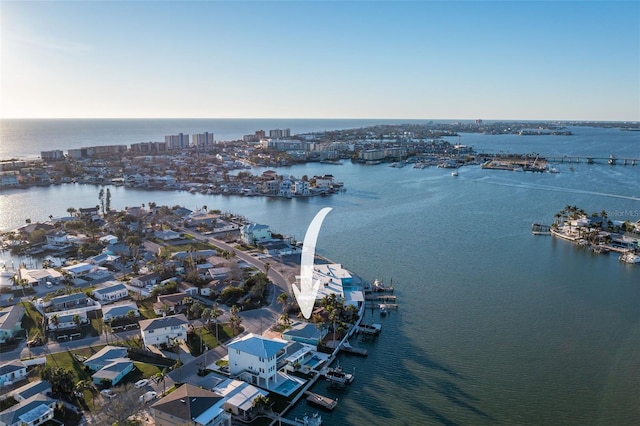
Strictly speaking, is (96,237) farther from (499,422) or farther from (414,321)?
(499,422)

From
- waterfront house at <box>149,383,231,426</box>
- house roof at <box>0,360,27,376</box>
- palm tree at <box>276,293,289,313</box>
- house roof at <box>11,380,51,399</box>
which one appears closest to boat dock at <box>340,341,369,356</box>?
palm tree at <box>276,293,289,313</box>

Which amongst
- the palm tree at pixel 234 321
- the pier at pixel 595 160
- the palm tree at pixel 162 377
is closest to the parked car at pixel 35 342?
the palm tree at pixel 162 377

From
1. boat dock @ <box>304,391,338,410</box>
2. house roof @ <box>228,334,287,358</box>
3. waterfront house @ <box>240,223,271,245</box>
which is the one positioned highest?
waterfront house @ <box>240,223,271,245</box>

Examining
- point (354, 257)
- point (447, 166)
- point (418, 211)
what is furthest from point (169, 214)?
point (447, 166)

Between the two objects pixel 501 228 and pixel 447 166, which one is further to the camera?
pixel 447 166

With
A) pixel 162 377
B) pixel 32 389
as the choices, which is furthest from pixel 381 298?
pixel 32 389

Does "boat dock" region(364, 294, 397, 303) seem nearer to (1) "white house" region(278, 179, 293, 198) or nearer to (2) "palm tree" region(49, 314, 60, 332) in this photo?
(2) "palm tree" region(49, 314, 60, 332)
